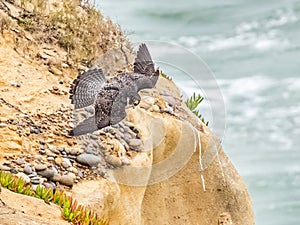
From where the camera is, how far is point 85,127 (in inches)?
447

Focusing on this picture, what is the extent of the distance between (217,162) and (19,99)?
15.1 ft

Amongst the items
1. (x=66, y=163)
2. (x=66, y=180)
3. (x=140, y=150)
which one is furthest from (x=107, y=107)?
(x=66, y=180)

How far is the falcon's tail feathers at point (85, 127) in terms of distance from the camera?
1118cm

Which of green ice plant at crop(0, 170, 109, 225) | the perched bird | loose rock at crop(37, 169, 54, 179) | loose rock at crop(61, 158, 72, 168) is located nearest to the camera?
green ice plant at crop(0, 170, 109, 225)

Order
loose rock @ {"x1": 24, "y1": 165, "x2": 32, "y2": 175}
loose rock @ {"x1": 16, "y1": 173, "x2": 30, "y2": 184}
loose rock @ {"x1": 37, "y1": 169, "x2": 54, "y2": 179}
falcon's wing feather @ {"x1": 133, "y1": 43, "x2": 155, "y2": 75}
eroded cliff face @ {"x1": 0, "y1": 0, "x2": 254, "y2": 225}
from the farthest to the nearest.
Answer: falcon's wing feather @ {"x1": 133, "y1": 43, "x2": 155, "y2": 75} < eroded cliff face @ {"x1": 0, "y1": 0, "x2": 254, "y2": 225} < loose rock @ {"x1": 37, "y1": 169, "x2": 54, "y2": 179} < loose rock @ {"x1": 24, "y1": 165, "x2": 32, "y2": 175} < loose rock @ {"x1": 16, "y1": 173, "x2": 30, "y2": 184}

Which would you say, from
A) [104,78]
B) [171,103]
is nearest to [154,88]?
[171,103]

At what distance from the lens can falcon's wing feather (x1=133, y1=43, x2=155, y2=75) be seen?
42.5ft

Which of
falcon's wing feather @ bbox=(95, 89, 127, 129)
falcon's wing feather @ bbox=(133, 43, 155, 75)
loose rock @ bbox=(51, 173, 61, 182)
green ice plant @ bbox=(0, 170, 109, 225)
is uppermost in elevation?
falcon's wing feather @ bbox=(133, 43, 155, 75)

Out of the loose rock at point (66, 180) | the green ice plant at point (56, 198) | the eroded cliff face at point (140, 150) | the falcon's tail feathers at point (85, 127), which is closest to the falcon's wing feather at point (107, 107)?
the falcon's tail feathers at point (85, 127)

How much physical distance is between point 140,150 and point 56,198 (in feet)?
10.7

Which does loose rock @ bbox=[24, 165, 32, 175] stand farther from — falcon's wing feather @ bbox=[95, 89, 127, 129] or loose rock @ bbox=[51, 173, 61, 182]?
falcon's wing feather @ bbox=[95, 89, 127, 129]

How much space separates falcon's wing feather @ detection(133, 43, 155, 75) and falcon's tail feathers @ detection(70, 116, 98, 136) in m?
1.78

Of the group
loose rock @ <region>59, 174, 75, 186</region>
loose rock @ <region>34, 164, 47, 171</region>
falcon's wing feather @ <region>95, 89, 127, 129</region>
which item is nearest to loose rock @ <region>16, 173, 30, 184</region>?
loose rock @ <region>34, 164, 47, 171</region>

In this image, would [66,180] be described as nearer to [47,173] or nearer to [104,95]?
[47,173]
